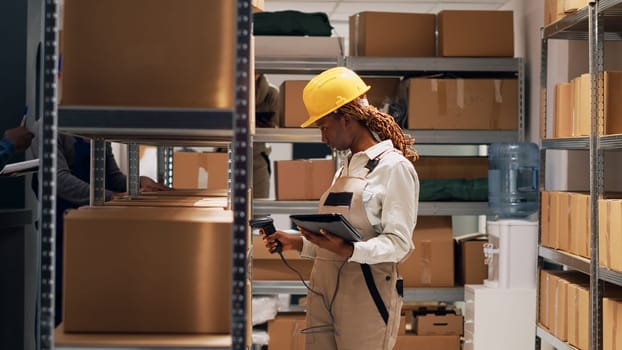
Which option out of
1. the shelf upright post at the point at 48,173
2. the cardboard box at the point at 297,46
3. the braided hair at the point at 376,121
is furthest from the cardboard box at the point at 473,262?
the shelf upright post at the point at 48,173

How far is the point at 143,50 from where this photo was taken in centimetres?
198

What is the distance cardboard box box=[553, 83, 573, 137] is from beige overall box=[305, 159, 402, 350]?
204 cm

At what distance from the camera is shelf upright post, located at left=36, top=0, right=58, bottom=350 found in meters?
1.89

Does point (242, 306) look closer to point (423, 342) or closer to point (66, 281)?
point (66, 281)

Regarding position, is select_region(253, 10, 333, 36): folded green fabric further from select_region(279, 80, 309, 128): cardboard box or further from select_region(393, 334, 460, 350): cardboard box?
select_region(393, 334, 460, 350): cardboard box

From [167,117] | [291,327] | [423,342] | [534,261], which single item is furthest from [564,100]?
[167,117]

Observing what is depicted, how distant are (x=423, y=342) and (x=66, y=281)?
4.00m

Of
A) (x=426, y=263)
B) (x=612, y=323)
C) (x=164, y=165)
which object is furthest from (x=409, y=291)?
(x=164, y=165)

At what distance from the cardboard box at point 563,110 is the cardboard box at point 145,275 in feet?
9.96

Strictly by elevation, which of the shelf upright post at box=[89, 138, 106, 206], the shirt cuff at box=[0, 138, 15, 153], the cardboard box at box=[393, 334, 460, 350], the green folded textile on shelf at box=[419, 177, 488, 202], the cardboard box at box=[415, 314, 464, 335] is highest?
the shirt cuff at box=[0, 138, 15, 153]

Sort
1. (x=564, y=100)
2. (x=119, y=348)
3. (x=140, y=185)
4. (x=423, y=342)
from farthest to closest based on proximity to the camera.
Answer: (x=423, y=342)
(x=564, y=100)
(x=140, y=185)
(x=119, y=348)

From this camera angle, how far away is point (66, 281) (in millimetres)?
1941

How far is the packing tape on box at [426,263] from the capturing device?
5.69 m

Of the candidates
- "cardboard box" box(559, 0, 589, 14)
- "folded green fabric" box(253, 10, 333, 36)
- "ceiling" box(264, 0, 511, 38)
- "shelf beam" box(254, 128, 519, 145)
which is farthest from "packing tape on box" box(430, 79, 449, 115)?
"ceiling" box(264, 0, 511, 38)
